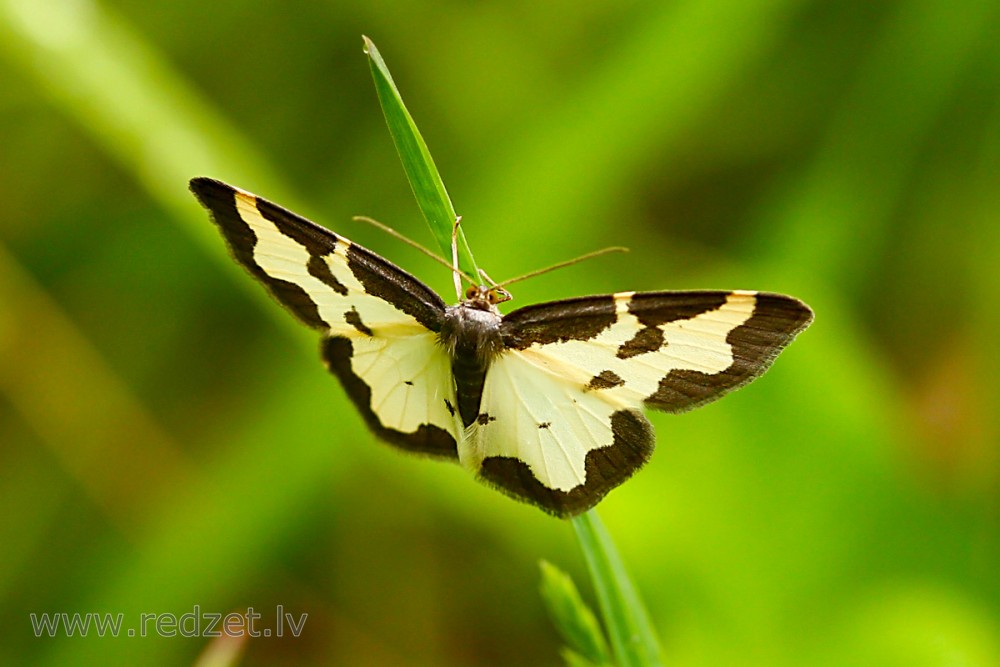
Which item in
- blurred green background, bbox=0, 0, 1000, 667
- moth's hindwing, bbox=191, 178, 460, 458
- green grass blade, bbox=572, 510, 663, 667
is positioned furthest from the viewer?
blurred green background, bbox=0, 0, 1000, 667

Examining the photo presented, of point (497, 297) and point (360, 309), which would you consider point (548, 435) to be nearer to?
point (497, 297)

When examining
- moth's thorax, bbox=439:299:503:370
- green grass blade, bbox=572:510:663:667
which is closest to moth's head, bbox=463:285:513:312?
moth's thorax, bbox=439:299:503:370

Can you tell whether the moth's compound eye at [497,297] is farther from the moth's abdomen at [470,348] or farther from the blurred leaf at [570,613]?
the blurred leaf at [570,613]

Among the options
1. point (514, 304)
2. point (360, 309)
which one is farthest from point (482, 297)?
point (514, 304)

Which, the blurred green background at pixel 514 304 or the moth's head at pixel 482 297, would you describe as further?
the blurred green background at pixel 514 304

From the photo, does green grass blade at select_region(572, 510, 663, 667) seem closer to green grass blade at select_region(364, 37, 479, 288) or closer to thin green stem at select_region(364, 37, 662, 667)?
thin green stem at select_region(364, 37, 662, 667)

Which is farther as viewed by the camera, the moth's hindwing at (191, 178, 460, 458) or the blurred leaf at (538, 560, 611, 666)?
the moth's hindwing at (191, 178, 460, 458)

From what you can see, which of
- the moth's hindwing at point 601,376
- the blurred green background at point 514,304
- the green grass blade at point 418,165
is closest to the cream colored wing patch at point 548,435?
the moth's hindwing at point 601,376
